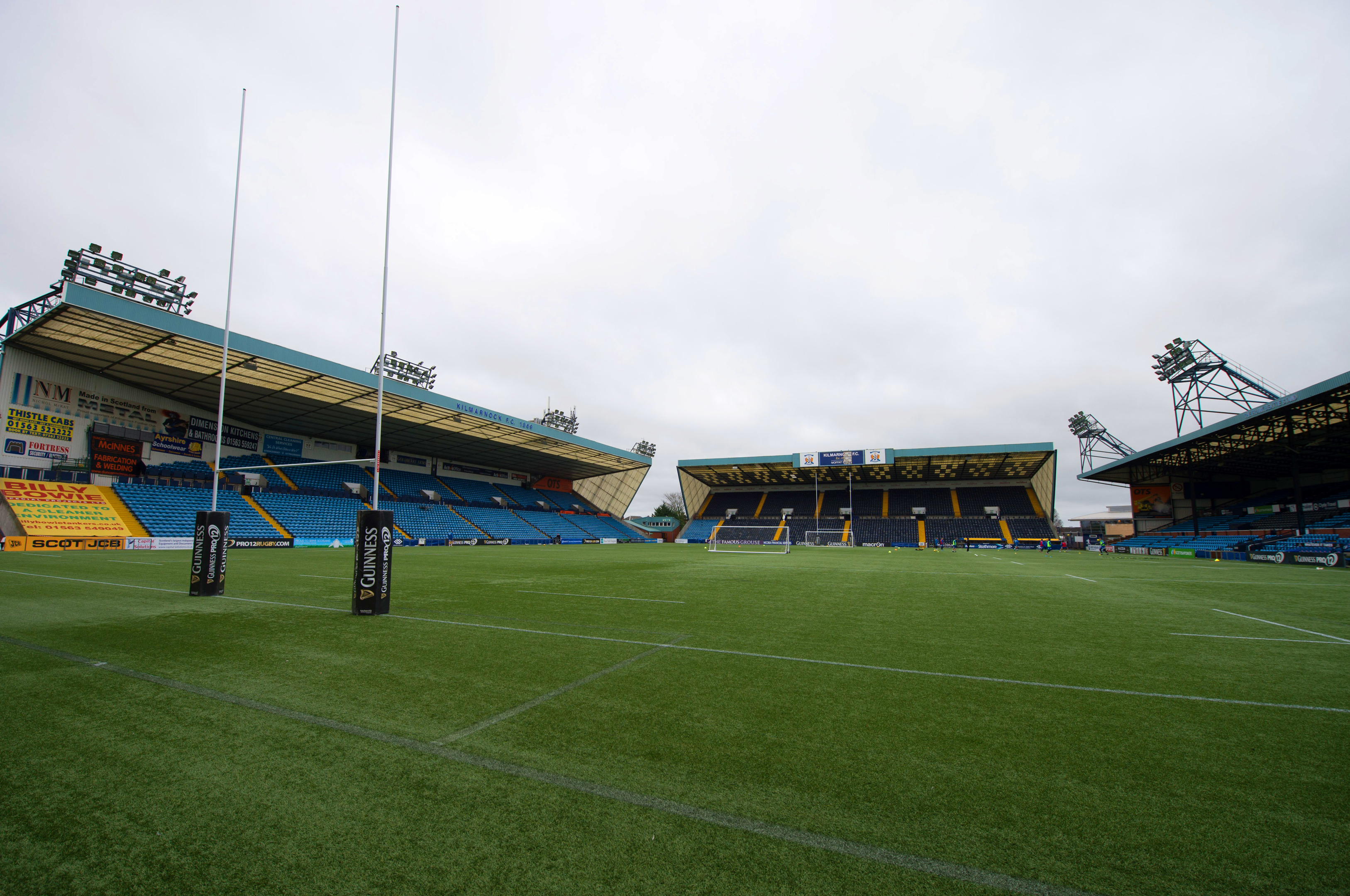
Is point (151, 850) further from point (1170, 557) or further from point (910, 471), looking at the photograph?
point (910, 471)

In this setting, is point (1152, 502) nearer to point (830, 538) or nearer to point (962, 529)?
point (962, 529)

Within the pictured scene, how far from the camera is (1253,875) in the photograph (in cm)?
216

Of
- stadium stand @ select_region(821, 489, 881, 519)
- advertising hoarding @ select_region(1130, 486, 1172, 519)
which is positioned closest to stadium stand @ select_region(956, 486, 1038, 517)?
advertising hoarding @ select_region(1130, 486, 1172, 519)

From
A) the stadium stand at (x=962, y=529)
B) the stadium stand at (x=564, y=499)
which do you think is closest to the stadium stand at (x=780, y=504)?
the stadium stand at (x=962, y=529)

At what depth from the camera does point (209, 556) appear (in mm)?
9531

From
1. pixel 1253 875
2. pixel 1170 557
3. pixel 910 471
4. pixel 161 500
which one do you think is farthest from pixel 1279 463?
pixel 161 500

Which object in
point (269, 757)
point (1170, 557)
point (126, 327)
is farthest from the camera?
point (1170, 557)

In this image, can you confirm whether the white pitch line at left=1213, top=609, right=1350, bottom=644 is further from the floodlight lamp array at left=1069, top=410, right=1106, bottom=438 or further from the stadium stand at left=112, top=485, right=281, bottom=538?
the floodlight lamp array at left=1069, top=410, right=1106, bottom=438

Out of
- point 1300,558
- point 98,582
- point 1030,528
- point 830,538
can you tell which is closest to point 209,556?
point 98,582

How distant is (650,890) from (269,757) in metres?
2.62

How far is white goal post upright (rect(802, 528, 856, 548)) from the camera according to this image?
168 ft

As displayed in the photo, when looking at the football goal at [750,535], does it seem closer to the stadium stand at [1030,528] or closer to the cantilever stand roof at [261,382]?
the cantilever stand roof at [261,382]

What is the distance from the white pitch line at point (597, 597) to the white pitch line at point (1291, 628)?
885 centimetres

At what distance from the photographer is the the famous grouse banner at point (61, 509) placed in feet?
71.9
